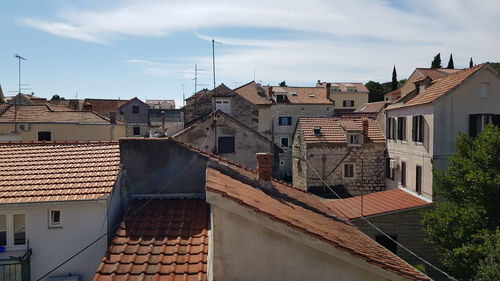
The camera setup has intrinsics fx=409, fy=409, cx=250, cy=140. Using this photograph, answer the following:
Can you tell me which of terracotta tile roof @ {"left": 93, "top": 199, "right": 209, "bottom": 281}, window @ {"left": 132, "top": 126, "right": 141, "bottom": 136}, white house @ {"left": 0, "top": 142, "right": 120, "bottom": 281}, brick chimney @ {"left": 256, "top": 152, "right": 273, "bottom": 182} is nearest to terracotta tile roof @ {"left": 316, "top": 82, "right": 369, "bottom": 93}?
window @ {"left": 132, "top": 126, "right": 141, "bottom": 136}

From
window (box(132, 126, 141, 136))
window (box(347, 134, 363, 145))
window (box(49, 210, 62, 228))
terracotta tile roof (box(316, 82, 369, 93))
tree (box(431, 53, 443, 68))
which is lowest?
window (box(49, 210, 62, 228))

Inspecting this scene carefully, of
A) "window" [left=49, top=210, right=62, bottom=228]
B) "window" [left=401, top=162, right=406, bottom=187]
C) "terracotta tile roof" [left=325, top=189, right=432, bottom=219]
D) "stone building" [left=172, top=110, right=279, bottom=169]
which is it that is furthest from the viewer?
"stone building" [left=172, top=110, right=279, bottom=169]

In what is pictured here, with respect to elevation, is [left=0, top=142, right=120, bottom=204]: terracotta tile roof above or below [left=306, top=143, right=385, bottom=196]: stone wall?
above

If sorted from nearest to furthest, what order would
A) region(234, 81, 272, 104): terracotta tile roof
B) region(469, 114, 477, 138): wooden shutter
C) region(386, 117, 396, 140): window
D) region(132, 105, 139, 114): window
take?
region(469, 114, 477, 138): wooden shutter → region(386, 117, 396, 140): window → region(234, 81, 272, 104): terracotta tile roof → region(132, 105, 139, 114): window

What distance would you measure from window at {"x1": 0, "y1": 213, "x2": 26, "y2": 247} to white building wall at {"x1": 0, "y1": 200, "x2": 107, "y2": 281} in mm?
174

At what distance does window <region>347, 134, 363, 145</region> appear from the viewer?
2778 cm

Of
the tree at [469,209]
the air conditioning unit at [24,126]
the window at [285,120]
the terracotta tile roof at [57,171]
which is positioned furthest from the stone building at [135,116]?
the tree at [469,209]

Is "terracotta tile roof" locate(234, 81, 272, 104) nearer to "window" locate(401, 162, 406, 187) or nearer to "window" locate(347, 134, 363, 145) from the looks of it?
"window" locate(347, 134, 363, 145)

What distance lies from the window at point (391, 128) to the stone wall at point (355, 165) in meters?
1.10

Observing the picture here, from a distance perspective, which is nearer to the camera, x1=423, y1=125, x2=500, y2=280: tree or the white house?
the white house

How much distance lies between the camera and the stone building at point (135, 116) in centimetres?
5106

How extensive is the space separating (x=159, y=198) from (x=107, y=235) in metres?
1.85

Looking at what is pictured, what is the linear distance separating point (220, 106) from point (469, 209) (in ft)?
64.9

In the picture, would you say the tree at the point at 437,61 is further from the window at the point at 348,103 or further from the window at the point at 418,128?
the window at the point at 418,128
